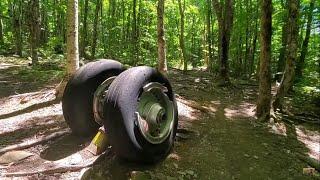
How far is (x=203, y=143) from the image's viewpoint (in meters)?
6.76

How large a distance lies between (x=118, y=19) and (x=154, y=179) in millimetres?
31452

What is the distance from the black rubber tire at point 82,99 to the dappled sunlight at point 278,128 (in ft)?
16.8

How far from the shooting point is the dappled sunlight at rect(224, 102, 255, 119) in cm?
1061

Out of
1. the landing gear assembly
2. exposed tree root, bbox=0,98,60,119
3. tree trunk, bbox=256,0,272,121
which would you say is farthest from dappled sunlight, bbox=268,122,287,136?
exposed tree root, bbox=0,98,60,119

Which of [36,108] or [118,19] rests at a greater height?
[118,19]

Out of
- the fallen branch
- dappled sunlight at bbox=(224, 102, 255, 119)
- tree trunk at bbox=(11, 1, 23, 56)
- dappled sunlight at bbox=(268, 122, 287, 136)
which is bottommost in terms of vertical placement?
dappled sunlight at bbox=(268, 122, 287, 136)

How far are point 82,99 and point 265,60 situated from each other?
5948 millimetres

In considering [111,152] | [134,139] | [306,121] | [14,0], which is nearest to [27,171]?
[111,152]

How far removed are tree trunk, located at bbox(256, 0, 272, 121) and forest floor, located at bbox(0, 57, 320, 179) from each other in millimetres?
430

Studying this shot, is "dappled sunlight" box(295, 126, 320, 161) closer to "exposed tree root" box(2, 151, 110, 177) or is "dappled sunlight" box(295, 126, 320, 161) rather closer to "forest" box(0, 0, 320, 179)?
"forest" box(0, 0, 320, 179)

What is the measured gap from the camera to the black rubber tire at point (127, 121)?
5.05 meters

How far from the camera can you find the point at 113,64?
654 cm

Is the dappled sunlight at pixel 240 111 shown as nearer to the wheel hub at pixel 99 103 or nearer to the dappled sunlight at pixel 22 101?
the wheel hub at pixel 99 103

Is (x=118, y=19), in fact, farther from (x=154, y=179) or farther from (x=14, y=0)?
(x=154, y=179)
